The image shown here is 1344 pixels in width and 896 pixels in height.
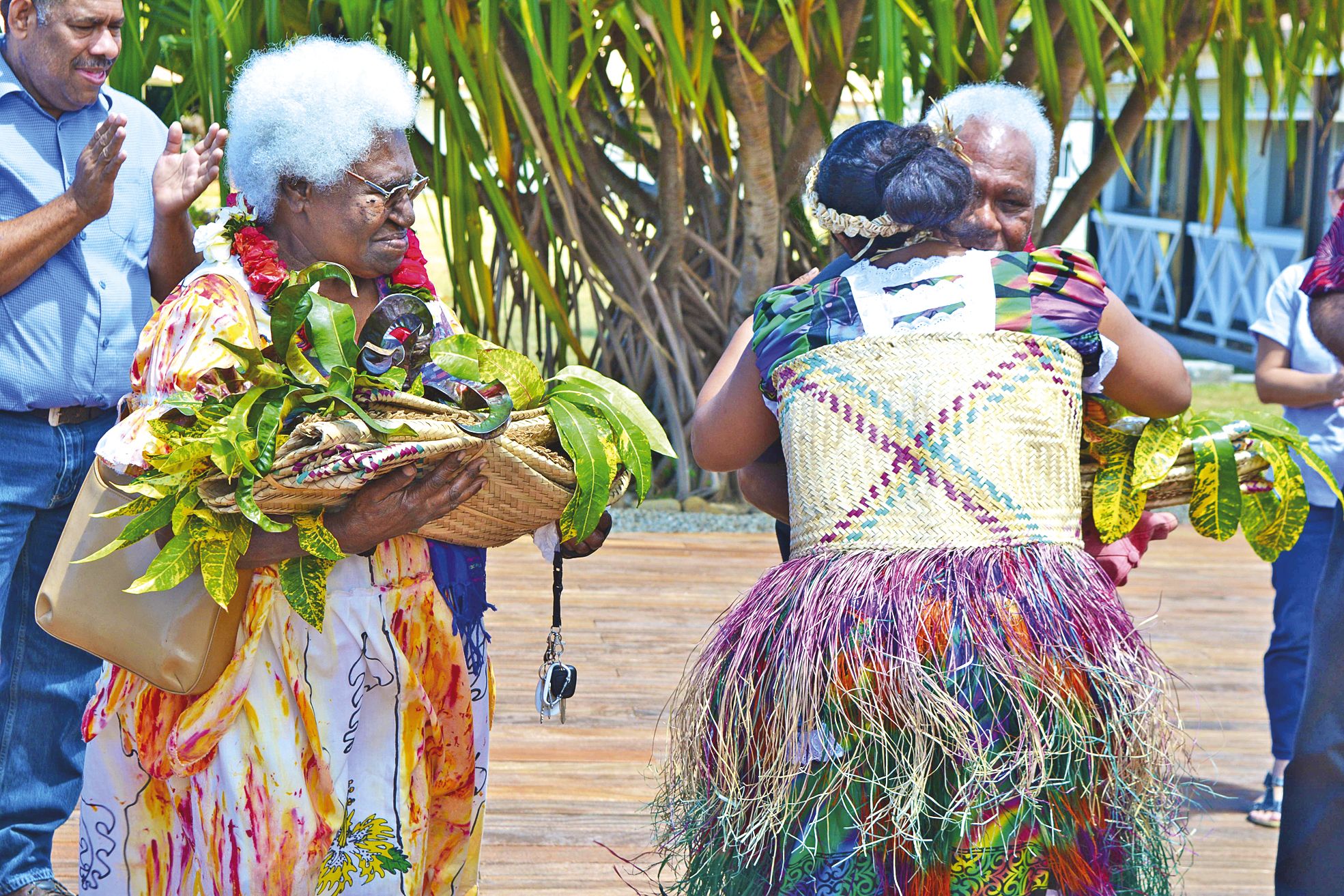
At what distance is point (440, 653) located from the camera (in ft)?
6.36

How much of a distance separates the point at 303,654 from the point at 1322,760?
5.30 feet

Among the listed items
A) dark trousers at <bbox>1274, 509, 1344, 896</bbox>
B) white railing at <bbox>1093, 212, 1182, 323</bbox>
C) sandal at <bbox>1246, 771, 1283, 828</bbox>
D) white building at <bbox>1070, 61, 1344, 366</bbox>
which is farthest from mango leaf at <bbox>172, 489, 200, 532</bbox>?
white railing at <bbox>1093, 212, 1182, 323</bbox>

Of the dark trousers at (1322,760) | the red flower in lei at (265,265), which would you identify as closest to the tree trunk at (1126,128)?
the dark trousers at (1322,760)

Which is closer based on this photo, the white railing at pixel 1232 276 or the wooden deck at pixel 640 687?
the wooden deck at pixel 640 687

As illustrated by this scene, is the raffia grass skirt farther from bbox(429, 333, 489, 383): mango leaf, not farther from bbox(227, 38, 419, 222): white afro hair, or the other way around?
bbox(227, 38, 419, 222): white afro hair

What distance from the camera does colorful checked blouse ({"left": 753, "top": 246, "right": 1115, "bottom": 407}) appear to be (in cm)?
173

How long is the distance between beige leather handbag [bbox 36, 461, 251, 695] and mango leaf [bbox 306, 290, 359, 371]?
31cm

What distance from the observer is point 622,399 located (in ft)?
6.20

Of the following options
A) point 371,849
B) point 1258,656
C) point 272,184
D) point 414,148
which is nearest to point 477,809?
point 371,849

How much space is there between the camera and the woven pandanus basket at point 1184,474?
199cm

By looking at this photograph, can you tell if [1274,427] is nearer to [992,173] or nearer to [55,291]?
[992,173]

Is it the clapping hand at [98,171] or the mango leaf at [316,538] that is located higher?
the clapping hand at [98,171]

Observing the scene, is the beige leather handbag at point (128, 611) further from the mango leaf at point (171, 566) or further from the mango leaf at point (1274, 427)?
the mango leaf at point (1274, 427)

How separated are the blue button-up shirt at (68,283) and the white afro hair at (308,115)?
0.65 m
